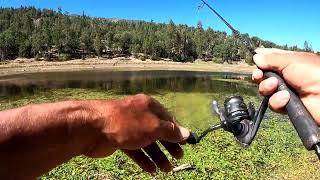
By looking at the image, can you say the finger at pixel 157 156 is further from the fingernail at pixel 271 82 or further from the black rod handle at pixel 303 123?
the fingernail at pixel 271 82

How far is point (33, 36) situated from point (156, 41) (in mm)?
46500

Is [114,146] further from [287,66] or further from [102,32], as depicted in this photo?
[102,32]

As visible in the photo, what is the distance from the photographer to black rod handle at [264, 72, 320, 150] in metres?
2.01

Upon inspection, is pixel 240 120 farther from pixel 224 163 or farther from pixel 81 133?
pixel 224 163

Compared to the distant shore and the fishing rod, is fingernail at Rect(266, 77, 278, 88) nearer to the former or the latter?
the fishing rod

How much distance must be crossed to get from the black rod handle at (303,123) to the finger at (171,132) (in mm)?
570

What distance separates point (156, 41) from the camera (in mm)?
168000

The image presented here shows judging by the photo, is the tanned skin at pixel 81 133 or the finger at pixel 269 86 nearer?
the tanned skin at pixel 81 133

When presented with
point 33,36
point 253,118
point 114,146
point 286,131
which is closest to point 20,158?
point 114,146

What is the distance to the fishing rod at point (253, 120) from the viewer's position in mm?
2092

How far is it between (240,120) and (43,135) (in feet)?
5.50

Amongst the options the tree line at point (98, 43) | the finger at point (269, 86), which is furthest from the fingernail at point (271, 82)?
the tree line at point (98, 43)

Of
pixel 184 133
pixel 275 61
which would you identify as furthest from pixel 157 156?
pixel 275 61

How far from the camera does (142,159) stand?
81.1 inches
